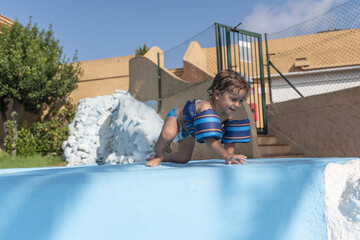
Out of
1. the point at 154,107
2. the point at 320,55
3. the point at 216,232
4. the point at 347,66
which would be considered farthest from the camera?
the point at 320,55

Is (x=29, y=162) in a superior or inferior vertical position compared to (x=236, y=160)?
inferior

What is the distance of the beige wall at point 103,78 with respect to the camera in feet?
39.9

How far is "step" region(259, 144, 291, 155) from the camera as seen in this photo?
5.49m

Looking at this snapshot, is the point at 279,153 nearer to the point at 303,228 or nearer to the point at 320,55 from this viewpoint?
the point at 303,228

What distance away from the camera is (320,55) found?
11.0 meters

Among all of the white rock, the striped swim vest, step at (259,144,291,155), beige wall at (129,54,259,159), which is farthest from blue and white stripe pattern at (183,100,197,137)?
the white rock

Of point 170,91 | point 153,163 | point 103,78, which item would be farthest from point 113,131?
point 153,163

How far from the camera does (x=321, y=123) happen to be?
17.4 feet

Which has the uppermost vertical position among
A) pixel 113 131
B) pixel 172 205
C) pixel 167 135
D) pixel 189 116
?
pixel 113 131

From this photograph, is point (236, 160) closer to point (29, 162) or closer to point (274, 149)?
point (274, 149)

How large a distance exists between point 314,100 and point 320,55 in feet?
21.8

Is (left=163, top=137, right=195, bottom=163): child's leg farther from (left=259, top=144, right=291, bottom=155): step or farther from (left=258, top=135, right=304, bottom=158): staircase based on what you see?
(left=259, top=144, right=291, bottom=155): step

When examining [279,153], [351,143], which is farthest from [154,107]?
[351,143]

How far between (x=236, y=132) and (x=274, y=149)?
12.8 feet
